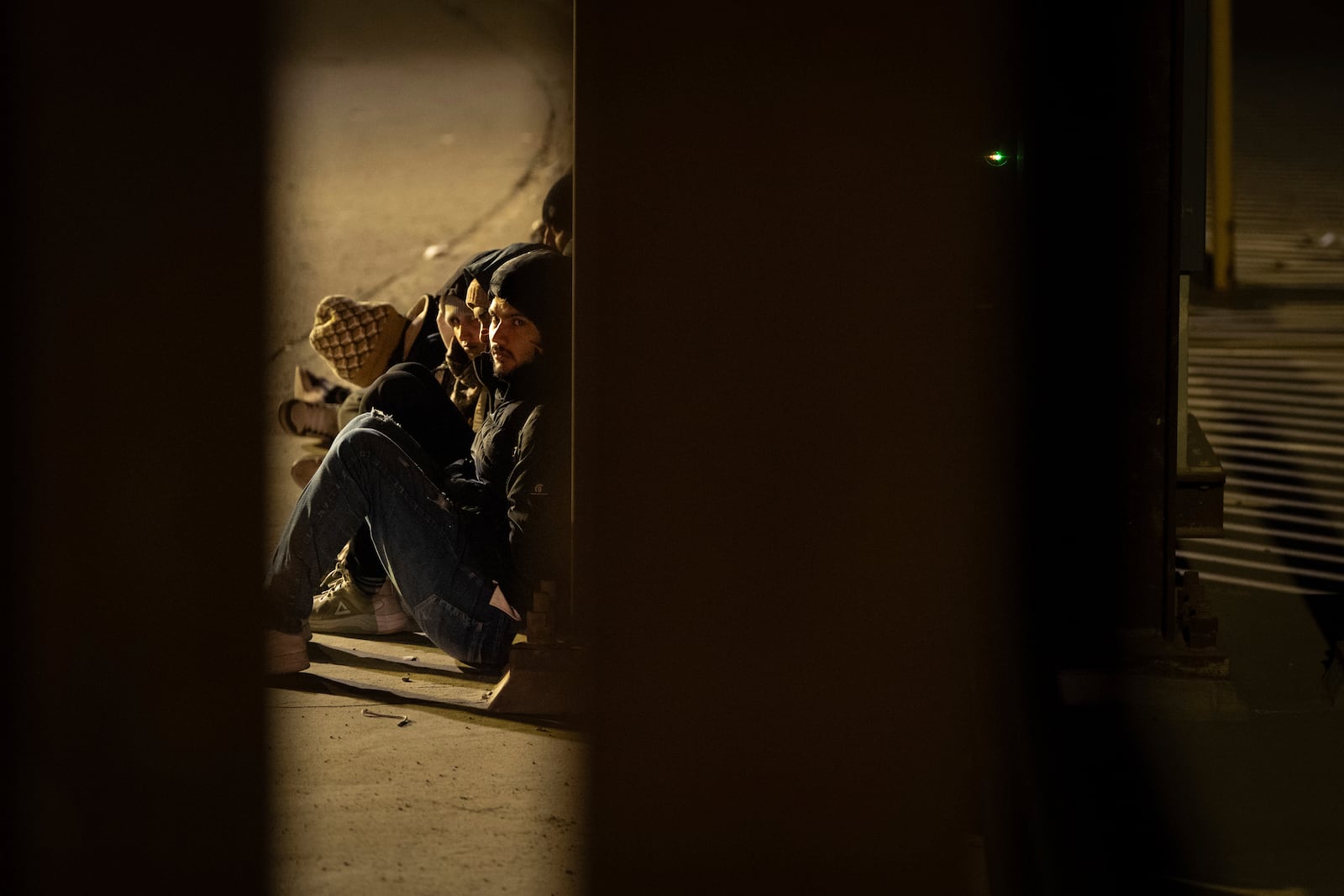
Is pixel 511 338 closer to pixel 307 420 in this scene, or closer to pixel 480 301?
pixel 480 301

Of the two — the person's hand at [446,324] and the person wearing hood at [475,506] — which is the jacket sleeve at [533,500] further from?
the person's hand at [446,324]

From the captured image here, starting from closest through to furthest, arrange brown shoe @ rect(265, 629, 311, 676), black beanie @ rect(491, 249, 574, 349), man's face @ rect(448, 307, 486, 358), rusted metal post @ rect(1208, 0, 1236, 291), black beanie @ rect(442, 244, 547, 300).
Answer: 1. brown shoe @ rect(265, 629, 311, 676)
2. black beanie @ rect(491, 249, 574, 349)
3. black beanie @ rect(442, 244, 547, 300)
4. man's face @ rect(448, 307, 486, 358)
5. rusted metal post @ rect(1208, 0, 1236, 291)

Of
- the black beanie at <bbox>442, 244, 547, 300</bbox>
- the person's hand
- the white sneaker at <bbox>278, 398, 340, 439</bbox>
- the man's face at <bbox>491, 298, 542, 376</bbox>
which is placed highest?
the black beanie at <bbox>442, 244, 547, 300</bbox>

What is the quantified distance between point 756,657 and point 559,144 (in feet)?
23.3

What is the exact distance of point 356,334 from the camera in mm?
4902

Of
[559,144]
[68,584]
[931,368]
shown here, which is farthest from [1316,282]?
[68,584]

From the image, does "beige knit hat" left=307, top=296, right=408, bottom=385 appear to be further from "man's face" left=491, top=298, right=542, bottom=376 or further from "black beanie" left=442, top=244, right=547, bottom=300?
"man's face" left=491, top=298, right=542, bottom=376

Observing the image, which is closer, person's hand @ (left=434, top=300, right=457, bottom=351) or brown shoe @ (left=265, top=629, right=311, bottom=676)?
brown shoe @ (left=265, top=629, right=311, bottom=676)

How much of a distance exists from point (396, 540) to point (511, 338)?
28.0 inches

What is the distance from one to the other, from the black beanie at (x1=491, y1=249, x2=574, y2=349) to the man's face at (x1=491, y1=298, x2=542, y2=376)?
18 millimetres

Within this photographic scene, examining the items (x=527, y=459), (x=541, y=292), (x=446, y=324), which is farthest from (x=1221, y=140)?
(x=527, y=459)

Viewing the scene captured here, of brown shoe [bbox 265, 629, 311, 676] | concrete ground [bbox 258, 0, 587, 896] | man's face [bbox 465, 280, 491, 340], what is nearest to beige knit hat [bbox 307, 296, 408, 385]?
concrete ground [bbox 258, 0, 587, 896]

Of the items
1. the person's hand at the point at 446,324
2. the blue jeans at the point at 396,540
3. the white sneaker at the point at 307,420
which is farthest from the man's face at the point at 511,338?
the white sneaker at the point at 307,420

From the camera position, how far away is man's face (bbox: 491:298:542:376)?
395cm
